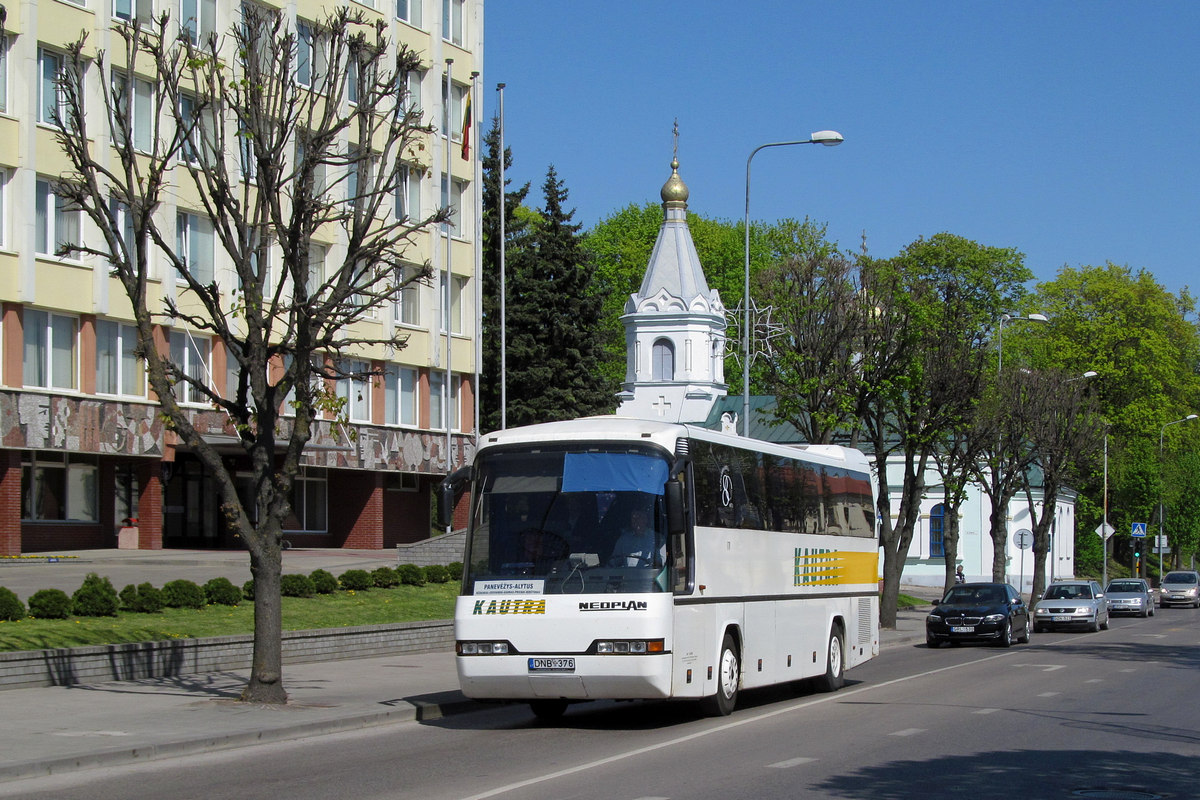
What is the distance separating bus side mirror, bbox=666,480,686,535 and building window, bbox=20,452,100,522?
26.6m

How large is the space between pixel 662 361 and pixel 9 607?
61.5m

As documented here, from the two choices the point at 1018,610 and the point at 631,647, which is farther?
the point at 1018,610

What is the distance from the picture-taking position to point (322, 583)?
2778cm

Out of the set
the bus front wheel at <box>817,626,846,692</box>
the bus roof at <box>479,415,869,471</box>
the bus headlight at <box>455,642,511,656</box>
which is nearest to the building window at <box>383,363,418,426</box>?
the bus front wheel at <box>817,626,846,692</box>

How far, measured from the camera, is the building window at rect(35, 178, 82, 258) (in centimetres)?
3750

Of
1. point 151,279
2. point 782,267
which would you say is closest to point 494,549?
point 782,267

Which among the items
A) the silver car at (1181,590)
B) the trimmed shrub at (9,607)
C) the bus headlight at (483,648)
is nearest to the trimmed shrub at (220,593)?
the trimmed shrub at (9,607)

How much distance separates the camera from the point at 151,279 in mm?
39875

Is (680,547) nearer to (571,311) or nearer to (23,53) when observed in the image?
(23,53)

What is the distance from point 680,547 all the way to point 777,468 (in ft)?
13.0

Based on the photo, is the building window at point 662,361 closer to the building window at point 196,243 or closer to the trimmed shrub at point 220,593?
the building window at point 196,243

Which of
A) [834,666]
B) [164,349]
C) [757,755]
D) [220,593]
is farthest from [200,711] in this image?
[164,349]

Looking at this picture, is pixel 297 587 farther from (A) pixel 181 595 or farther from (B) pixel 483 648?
(B) pixel 483 648

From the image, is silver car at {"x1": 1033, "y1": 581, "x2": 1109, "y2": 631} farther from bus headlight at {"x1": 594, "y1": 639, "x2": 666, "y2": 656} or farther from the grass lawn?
bus headlight at {"x1": 594, "y1": 639, "x2": 666, "y2": 656}
